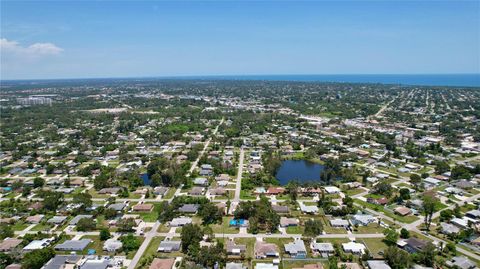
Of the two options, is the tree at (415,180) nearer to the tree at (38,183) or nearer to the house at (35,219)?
the house at (35,219)

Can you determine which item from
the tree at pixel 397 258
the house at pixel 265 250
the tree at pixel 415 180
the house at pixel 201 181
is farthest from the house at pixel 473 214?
the house at pixel 201 181

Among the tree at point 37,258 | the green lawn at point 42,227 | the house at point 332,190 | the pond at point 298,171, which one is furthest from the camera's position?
the pond at point 298,171

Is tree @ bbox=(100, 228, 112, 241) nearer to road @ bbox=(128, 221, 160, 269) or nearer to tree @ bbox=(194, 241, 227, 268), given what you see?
road @ bbox=(128, 221, 160, 269)

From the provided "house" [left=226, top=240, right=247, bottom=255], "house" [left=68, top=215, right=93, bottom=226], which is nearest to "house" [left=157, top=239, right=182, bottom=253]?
"house" [left=226, top=240, right=247, bottom=255]

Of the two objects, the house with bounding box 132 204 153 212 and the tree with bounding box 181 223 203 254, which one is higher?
the tree with bounding box 181 223 203 254

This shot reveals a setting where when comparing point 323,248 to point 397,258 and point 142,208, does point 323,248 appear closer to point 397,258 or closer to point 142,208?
point 397,258

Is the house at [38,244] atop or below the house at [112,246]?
below
